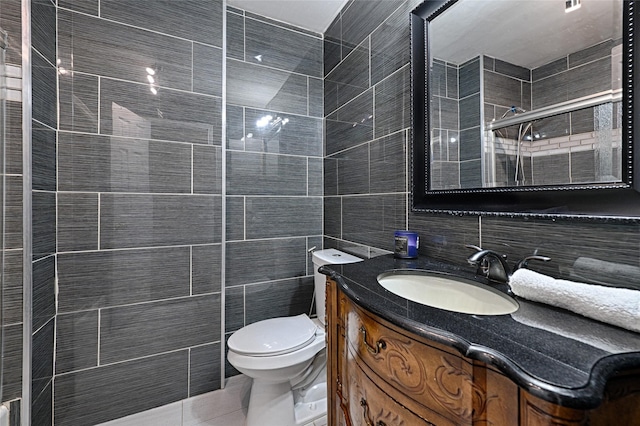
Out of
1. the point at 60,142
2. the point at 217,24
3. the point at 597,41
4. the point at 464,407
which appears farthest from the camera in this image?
the point at 217,24

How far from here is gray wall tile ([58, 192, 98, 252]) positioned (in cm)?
136

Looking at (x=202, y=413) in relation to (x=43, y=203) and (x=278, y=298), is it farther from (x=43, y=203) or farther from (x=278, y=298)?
(x=43, y=203)

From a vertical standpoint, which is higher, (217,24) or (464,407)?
(217,24)

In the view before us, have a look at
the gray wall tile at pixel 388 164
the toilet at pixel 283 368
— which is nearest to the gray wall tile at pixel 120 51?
the gray wall tile at pixel 388 164

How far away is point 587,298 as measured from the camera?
1.88ft

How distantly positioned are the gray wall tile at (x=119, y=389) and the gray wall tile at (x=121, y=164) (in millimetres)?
940

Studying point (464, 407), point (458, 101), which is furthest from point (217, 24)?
point (464, 407)

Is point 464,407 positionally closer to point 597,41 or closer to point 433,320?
point 433,320

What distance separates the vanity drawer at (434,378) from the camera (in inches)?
17.8

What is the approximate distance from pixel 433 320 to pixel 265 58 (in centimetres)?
197

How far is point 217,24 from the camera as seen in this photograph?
167cm

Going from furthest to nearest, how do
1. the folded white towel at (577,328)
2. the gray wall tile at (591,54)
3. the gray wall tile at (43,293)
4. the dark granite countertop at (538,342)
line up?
the gray wall tile at (43,293)
the gray wall tile at (591,54)
the folded white towel at (577,328)
the dark granite countertop at (538,342)

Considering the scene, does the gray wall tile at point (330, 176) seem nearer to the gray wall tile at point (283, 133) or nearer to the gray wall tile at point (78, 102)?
the gray wall tile at point (283, 133)

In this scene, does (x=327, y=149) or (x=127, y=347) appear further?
(x=327, y=149)
